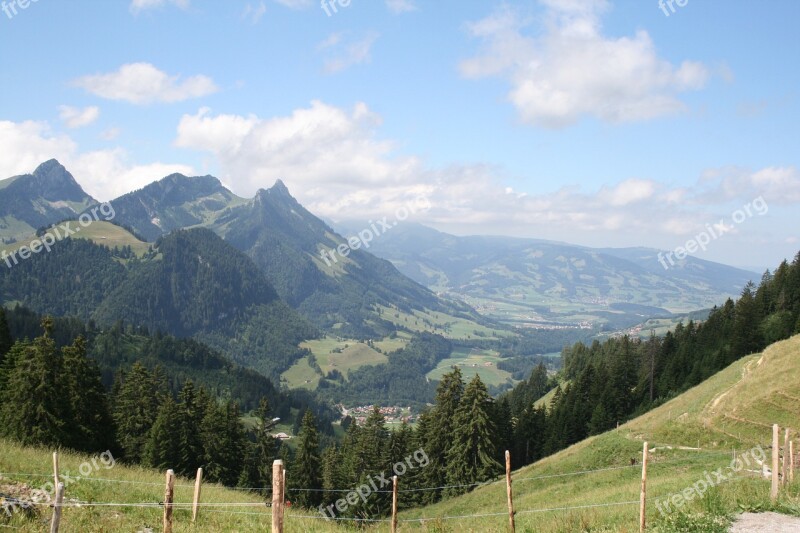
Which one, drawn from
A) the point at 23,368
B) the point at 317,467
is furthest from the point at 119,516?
the point at 317,467

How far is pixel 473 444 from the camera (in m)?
49.8

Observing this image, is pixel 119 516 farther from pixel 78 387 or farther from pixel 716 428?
pixel 716 428

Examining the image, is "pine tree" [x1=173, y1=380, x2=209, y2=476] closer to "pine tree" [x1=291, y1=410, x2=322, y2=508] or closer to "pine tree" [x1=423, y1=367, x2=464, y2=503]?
"pine tree" [x1=291, y1=410, x2=322, y2=508]

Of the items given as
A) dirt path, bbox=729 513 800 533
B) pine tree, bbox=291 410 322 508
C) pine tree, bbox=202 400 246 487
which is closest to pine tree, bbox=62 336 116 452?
pine tree, bbox=202 400 246 487

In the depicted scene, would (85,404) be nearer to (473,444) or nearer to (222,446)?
(222,446)

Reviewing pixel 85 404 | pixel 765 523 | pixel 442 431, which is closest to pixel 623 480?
pixel 765 523

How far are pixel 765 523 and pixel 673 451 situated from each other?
78.0ft

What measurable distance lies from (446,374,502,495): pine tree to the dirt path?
35904 mm

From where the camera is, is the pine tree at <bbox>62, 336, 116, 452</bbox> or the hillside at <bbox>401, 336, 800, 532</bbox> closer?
the hillside at <bbox>401, 336, 800, 532</bbox>

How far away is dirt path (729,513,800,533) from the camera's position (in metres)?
12.2

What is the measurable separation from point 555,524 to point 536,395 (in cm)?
12016

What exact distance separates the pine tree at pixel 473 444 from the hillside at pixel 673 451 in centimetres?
648

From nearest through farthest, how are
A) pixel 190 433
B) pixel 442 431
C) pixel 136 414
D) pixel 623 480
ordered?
pixel 623 480 < pixel 190 433 < pixel 136 414 < pixel 442 431

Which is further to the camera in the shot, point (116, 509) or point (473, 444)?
point (473, 444)
